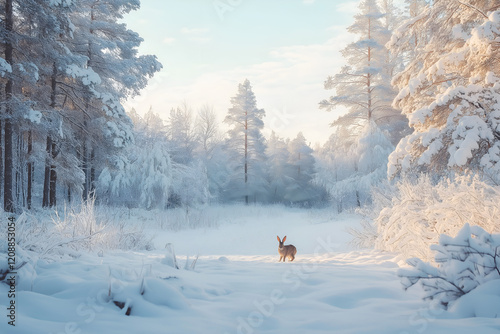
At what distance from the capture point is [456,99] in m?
5.54

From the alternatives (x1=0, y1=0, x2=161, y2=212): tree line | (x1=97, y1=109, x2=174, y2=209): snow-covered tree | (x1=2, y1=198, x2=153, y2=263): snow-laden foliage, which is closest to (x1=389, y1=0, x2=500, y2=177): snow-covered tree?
(x1=2, y1=198, x2=153, y2=263): snow-laden foliage

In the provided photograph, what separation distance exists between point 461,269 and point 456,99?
4.28 m

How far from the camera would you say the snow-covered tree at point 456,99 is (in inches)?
197

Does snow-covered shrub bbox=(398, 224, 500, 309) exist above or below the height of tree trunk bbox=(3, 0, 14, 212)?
below

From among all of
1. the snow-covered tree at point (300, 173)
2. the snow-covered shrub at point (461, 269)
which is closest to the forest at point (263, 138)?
the snow-covered shrub at point (461, 269)

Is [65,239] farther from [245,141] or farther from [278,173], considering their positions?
[278,173]

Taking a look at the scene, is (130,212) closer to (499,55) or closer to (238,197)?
(238,197)

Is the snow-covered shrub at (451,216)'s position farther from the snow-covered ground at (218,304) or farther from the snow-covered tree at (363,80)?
the snow-covered tree at (363,80)

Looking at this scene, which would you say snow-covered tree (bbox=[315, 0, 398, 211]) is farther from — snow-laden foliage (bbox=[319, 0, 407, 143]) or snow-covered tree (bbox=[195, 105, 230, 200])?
snow-covered tree (bbox=[195, 105, 230, 200])

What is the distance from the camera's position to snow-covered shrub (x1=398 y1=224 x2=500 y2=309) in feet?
7.73

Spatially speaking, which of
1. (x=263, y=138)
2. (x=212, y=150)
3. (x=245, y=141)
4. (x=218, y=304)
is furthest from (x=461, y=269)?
(x=212, y=150)

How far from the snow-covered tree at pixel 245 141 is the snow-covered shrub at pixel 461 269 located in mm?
28490

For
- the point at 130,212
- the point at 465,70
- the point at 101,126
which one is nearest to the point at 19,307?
the point at 465,70

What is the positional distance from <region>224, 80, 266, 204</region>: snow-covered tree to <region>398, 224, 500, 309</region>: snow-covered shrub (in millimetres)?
28490
